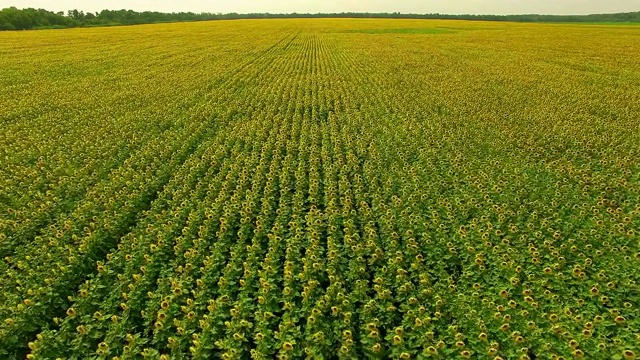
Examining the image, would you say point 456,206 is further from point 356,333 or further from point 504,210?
point 356,333

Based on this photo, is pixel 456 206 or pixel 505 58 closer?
pixel 456 206

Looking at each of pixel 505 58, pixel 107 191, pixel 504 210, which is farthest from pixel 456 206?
pixel 505 58

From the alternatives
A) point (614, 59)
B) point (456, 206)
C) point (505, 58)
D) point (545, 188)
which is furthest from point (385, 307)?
point (614, 59)

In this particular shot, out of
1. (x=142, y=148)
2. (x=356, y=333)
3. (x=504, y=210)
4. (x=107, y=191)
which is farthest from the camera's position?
(x=142, y=148)

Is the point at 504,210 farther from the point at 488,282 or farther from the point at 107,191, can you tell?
the point at 107,191

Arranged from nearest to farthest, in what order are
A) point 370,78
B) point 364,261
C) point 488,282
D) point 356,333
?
1. point 356,333
2. point 488,282
3. point 364,261
4. point 370,78

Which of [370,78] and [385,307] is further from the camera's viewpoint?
[370,78]
